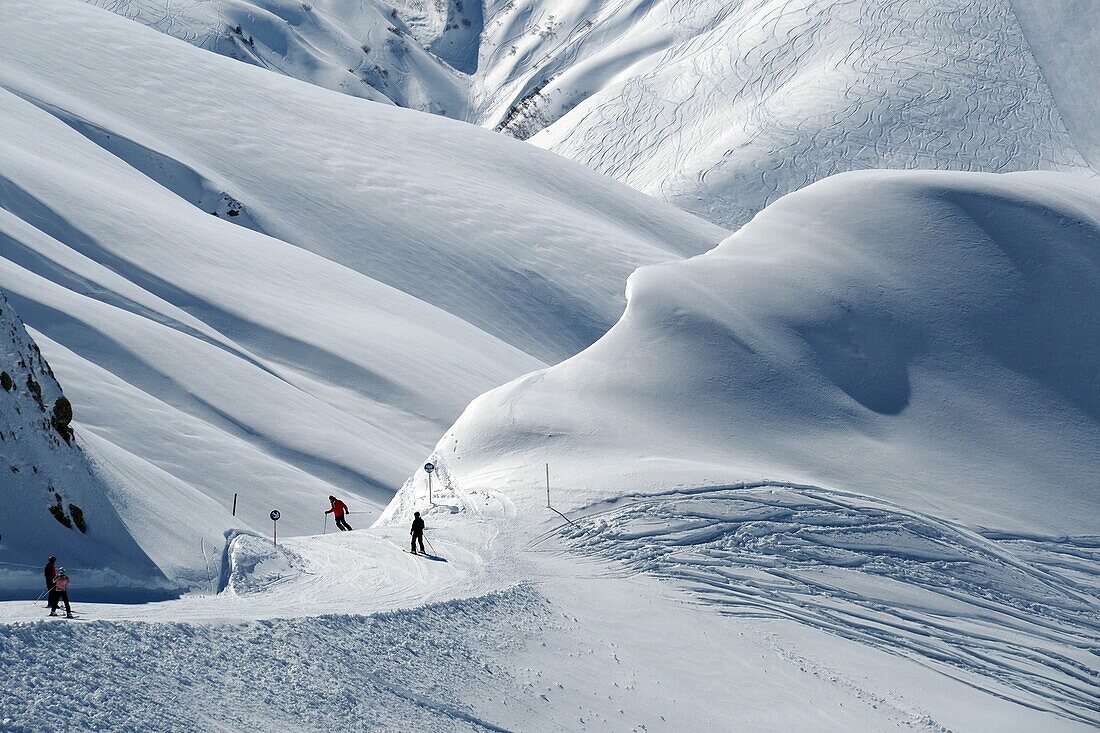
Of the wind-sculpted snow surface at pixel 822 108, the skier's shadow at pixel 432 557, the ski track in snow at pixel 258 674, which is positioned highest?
the wind-sculpted snow surface at pixel 822 108

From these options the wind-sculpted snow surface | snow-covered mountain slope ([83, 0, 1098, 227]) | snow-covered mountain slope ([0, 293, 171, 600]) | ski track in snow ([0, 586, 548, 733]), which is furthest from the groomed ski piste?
snow-covered mountain slope ([83, 0, 1098, 227])

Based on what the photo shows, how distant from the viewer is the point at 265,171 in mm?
56406

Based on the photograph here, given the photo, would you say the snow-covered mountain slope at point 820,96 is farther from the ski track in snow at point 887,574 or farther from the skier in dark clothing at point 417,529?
the skier in dark clothing at point 417,529

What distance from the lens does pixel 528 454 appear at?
2281 cm

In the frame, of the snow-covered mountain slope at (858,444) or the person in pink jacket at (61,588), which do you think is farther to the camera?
the snow-covered mountain slope at (858,444)

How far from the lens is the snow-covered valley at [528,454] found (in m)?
14.3

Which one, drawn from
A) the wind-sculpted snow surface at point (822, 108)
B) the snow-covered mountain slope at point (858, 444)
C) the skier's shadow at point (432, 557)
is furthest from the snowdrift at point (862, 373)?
the wind-sculpted snow surface at point (822, 108)

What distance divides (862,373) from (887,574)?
232 inches

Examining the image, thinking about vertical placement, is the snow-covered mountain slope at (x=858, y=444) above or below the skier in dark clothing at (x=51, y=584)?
above

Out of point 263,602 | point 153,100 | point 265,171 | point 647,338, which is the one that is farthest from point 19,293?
point 153,100

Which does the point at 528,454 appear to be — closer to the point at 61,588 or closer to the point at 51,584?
the point at 51,584

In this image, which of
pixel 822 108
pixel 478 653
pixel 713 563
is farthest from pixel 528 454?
pixel 822 108

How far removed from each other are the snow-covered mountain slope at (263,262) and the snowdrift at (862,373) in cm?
658

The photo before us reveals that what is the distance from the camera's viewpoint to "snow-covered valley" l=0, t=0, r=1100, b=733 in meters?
14.3
